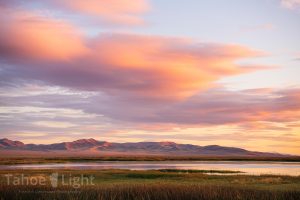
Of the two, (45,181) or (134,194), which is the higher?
(134,194)

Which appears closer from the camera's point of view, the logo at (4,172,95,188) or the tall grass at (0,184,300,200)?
the tall grass at (0,184,300,200)

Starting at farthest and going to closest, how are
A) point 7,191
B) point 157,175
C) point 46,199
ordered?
1. point 157,175
2. point 7,191
3. point 46,199

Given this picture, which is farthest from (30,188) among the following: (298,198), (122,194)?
(298,198)

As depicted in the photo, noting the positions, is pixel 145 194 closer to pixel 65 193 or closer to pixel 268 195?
pixel 65 193

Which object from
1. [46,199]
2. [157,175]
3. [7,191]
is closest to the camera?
[46,199]

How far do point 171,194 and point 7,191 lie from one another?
716 centimetres

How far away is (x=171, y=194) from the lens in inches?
710

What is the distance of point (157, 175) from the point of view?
1804 inches

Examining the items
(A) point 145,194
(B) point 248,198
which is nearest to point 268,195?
(B) point 248,198

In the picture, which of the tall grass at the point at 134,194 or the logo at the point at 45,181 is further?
the logo at the point at 45,181

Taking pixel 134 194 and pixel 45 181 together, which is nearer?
pixel 134 194

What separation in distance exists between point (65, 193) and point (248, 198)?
7.83 meters

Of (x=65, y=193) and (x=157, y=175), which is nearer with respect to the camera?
(x=65, y=193)

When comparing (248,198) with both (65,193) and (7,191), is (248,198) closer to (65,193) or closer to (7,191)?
(65,193)
